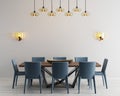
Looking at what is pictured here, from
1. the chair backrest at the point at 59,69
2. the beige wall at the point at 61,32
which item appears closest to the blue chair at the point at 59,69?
the chair backrest at the point at 59,69

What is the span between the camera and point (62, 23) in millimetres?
8195

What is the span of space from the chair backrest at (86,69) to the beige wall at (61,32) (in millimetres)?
2031

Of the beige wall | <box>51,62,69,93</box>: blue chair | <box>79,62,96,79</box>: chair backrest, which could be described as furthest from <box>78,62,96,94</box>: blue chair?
the beige wall

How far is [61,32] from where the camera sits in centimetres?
822

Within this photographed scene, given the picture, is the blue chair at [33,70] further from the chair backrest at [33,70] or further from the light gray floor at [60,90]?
the light gray floor at [60,90]

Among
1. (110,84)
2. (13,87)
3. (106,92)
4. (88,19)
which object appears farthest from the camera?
(88,19)

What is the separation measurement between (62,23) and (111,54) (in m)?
1.94

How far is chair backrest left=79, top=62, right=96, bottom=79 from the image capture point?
6148mm

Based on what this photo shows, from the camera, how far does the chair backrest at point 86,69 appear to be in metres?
6.15

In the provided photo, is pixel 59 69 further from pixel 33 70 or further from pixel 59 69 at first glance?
pixel 33 70

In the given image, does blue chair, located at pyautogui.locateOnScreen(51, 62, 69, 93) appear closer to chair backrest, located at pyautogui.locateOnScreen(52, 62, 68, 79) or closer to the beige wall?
chair backrest, located at pyautogui.locateOnScreen(52, 62, 68, 79)

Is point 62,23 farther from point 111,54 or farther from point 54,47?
point 111,54

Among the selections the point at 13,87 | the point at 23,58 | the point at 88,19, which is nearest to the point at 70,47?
the point at 88,19

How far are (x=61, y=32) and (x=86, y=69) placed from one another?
239 cm
